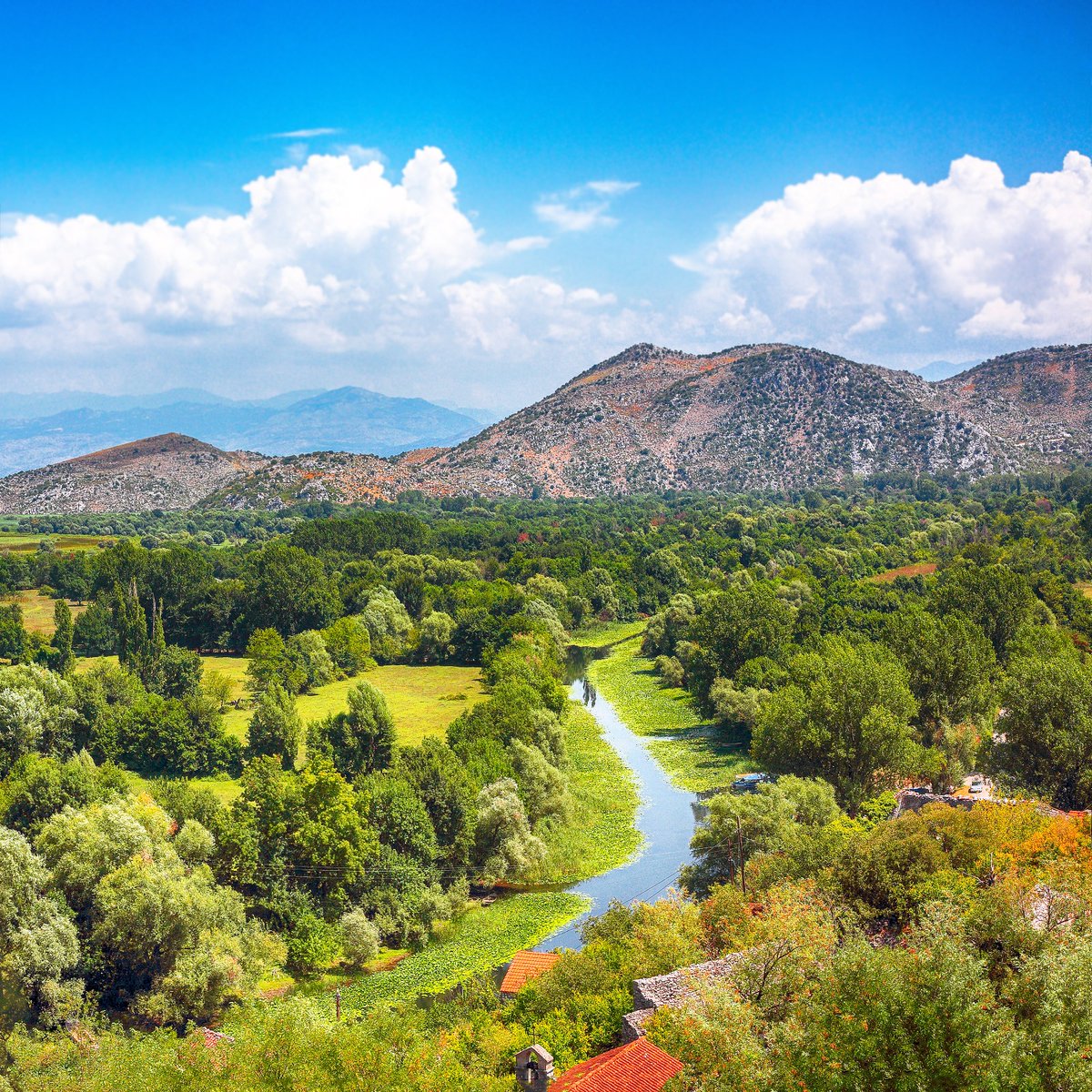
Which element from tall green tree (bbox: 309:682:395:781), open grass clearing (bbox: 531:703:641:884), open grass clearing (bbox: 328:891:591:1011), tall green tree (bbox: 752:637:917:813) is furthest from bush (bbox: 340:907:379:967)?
tall green tree (bbox: 752:637:917:813)

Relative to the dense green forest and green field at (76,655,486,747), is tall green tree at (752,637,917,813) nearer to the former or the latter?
the dense green forest

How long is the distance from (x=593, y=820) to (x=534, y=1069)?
95.2ft

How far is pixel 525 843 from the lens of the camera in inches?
1704

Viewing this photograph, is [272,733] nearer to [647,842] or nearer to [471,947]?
[471,947]

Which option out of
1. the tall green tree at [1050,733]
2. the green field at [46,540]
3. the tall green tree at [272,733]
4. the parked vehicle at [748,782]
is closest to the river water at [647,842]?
the parked vehicle at [748,782]

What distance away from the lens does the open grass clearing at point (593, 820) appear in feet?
144

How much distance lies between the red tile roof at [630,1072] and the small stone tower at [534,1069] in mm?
343

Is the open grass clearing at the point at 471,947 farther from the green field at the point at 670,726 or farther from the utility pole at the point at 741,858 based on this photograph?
the green field at the point at 670,726

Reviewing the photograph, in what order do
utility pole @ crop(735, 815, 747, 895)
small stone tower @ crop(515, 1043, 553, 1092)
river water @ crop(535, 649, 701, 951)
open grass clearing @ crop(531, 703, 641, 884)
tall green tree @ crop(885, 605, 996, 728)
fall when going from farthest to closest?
1. tall green tree @ crop(885, 605, 996, 728)
2. open grass clearing @ crop(531, 703, 641, 884)
3. river water @ crop(535, 649, 701, 951)
4. utility pole @ crop(735, 815, 747, 895)
5. small stone tower @ crop(515, 1043, 553, 1092)

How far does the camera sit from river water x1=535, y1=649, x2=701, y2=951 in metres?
39.6

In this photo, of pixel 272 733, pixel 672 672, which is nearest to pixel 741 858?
pixel 272 733

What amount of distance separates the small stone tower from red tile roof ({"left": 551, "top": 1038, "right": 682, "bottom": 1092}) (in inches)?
13.5

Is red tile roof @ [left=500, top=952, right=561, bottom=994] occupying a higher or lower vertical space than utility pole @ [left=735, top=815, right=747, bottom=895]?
lower

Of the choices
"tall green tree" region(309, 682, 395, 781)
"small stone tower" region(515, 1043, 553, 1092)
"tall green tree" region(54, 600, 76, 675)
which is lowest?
"small stone tower" region(515, 1043, 553, 1092)
